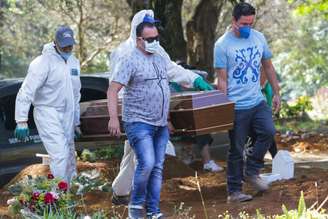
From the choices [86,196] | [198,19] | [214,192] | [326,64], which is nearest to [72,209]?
[86,196]

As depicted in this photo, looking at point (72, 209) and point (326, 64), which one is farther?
point (326, 64)

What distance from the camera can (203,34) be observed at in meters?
14.3

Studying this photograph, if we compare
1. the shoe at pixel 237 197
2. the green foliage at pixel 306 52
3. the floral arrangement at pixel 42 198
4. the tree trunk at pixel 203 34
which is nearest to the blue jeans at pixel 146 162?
the floral arrangement at pixel 42 198

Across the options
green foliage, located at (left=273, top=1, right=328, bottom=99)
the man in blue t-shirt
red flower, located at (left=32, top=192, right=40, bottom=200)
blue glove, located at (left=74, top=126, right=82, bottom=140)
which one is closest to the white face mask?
the man in blue t-shirt

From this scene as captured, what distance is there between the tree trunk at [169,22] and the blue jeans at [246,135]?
15.4ft

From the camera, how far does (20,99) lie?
6.91 meters

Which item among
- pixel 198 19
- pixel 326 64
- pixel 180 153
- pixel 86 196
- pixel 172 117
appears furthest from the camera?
pixel 326 64

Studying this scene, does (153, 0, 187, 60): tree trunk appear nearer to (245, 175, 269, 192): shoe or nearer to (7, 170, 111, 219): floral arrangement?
(245, 175, 269, 192): shoe

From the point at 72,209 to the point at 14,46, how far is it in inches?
866

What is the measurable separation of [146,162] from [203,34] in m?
8.59

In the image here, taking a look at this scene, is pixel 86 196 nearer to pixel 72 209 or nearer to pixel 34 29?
pixel 72 209

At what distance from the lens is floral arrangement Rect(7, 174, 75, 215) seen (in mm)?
6021

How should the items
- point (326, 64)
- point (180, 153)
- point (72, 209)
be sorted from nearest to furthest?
1. point (72, 209)
2. point (180, 153)
3. point (326, 64)

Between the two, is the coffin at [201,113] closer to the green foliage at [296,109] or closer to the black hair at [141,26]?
the black hair at [141,26]
